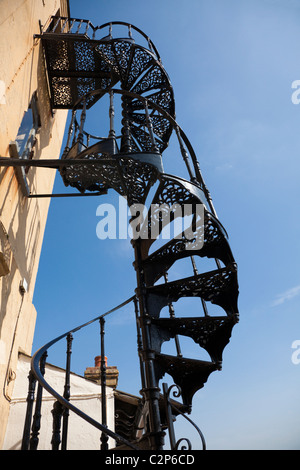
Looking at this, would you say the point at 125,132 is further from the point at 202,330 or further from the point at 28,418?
the point at 28,418

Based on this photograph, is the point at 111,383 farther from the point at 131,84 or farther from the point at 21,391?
the point at 131,84

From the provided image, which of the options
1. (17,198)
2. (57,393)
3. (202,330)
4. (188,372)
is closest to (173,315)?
(202,330)

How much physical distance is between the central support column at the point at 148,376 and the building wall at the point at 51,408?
1.86 m

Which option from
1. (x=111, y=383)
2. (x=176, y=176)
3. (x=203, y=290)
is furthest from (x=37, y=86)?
(x=111, y=383)

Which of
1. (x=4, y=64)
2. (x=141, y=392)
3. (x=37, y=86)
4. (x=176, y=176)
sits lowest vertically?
(x=141, y=392)

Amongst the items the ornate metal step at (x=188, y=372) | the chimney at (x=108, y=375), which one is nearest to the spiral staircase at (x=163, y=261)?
the ornate metal step at (x=188, y=372)

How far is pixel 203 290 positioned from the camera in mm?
3246

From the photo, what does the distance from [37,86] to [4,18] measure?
1695 mm

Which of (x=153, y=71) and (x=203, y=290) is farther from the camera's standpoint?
(x=153, y=71)

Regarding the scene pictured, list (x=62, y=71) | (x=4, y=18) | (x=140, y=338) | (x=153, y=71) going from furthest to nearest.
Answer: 1. (x=62, y=71)
2. (x=153, y=71)
3. (x=4, y=18)
4. (x=140, y=338)

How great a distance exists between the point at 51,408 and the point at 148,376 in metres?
2.21

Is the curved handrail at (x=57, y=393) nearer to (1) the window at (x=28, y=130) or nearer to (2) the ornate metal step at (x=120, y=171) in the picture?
(2) the ornate metal step at (x=120, y=171)

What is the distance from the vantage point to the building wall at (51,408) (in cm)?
382

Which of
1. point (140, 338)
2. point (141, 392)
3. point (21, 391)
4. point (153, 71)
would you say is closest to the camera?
point (141, 392)
